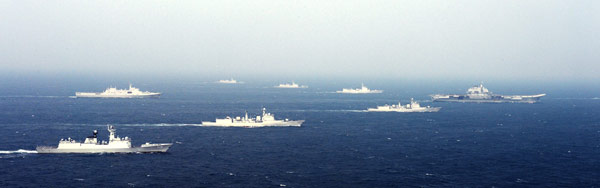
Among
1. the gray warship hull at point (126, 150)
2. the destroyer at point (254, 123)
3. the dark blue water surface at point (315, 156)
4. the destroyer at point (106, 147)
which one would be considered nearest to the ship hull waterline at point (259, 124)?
the destroyer at point (254, 123)

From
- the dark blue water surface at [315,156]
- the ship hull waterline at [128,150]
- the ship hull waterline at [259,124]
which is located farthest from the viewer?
the ship hull waterline at [259,124]

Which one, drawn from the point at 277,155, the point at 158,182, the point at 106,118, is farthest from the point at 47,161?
the point at 106,118

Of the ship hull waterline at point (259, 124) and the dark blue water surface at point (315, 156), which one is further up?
the ship hull waterline at point (259, 124)

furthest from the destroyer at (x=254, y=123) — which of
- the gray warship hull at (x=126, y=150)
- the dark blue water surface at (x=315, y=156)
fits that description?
the gray warship hull at (x=126, y=150)

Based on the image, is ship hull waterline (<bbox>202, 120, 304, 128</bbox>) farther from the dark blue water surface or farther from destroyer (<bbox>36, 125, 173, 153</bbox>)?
destroyer (<bbox>36, 125, 173, 153</bbox>)

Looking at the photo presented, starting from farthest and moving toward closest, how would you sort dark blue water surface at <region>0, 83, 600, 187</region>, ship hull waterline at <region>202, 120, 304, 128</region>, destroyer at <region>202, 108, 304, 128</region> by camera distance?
destroyer at <region>202, 108, 304, 128</region> → ship hull waterline at <region>202, 120, 304, 128</region> → dark blue water surface at <region>0, 83, 600, 187</region>

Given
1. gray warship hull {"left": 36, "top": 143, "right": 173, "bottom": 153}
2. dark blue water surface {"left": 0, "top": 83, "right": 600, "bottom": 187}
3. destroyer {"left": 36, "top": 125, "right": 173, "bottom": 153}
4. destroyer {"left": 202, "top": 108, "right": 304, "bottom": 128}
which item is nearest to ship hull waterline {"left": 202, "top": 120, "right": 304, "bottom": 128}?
destroyer {"left": 202, "top": 108, "right": 304, "bottom": 128}

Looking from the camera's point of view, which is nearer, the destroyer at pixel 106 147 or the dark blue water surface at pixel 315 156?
the dark blue water surface at pixel 315 156

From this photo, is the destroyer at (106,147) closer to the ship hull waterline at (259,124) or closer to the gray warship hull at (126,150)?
the gray warship hull at (126,150)

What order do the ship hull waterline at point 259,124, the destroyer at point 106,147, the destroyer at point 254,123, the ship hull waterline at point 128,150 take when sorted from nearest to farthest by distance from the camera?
the ship hull waterline at point 128,150
the destroyer at point 106,147
the ship hull waterline at point 259,124
the destroyer at point 254,123

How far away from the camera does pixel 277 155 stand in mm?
121062

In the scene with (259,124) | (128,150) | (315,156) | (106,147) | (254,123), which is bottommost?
(315,156)

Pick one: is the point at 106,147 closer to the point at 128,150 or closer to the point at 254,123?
the point at 128,150

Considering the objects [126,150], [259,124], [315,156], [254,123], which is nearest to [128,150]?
[126,150]
